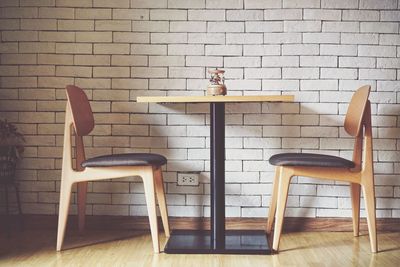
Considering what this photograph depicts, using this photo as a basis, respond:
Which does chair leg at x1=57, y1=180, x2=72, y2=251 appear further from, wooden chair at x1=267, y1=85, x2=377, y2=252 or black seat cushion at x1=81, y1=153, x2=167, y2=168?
wooden chair at x1=267, y1=85, x2=377, y2=252

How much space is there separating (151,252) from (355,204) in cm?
139

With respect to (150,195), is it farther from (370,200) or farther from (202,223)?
(370,200)

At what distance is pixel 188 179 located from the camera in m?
3.41

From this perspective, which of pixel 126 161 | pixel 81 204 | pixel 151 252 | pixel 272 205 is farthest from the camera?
pixel 81 204

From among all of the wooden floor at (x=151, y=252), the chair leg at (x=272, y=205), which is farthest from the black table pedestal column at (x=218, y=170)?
the chair leg at (x=272, y=205)

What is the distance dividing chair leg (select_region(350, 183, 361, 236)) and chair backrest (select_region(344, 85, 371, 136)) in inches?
15.1

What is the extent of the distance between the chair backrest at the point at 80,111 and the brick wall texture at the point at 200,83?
11.6 inches

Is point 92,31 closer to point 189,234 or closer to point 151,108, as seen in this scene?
point 151,108

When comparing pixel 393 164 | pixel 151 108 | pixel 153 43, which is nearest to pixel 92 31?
pixel 153 43

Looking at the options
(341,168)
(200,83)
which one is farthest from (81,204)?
(341,168)

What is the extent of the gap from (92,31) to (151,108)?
2.23 feet

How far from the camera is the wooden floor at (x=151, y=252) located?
8.64 ft

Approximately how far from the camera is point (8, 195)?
11.3 feet

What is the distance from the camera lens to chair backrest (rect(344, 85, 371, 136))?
2854 mm
